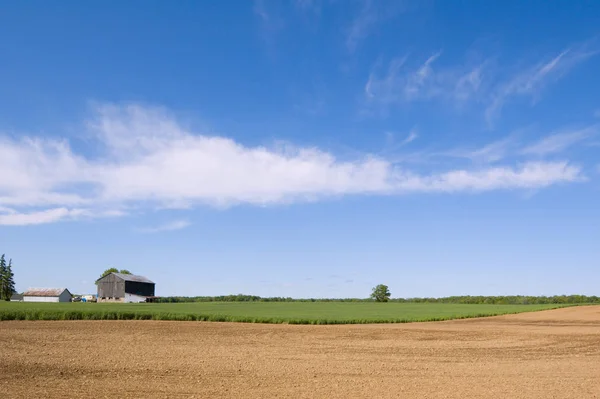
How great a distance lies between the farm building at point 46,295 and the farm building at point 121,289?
16.0 m

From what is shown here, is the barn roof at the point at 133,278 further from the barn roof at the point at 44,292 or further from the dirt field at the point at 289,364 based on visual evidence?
the dirt field at the point at 289,364

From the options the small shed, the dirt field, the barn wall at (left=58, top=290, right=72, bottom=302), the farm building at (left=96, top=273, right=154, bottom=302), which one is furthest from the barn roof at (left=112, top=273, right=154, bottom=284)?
the dirt field

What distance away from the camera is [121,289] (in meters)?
100

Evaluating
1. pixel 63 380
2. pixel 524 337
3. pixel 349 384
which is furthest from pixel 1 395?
pixel 524 337

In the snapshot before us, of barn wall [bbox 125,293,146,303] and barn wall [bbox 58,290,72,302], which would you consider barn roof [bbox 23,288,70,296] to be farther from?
barn wall [bbox 125,293,146,303]

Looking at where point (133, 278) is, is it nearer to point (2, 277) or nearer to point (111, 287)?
point (111, 287)

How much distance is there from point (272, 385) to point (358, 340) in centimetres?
1436

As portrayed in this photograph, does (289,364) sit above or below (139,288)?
below

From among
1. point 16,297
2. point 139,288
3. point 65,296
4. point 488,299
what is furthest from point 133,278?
point 488,299

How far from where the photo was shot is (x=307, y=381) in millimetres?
15141

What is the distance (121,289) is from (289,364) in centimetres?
8919

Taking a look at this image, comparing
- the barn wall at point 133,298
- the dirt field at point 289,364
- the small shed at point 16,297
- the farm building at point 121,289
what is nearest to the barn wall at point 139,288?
the farm building at point 121,289

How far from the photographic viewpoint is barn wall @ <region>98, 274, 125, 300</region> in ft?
329

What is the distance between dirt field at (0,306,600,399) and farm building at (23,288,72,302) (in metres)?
90.8
